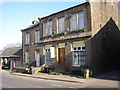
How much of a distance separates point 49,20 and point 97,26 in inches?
301

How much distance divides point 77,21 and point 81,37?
7.32 ft

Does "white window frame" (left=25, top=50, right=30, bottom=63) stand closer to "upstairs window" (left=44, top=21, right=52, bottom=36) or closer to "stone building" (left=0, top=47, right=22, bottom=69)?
"stone building" (left=0, top=47, right=22, bottom=69)

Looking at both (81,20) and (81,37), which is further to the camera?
(81,20)

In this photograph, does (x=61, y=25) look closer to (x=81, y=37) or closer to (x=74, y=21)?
(x=74, y=21)

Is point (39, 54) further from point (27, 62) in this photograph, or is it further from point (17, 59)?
point (17, 59)

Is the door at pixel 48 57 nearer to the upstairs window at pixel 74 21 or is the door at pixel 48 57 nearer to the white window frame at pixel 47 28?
the white window frame at pixel 47 28

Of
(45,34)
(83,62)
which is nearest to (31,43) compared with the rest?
(45,34)

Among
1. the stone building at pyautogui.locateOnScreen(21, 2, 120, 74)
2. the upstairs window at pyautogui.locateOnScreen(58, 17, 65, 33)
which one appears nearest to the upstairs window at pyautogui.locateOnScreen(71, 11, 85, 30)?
the stone building at pyautogui.locateOnScreen(21, 2, 120, 74)

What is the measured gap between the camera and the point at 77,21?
19.0 metres

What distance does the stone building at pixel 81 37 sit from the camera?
17.5 metres

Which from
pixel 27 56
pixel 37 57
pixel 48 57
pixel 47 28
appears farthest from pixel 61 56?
→ pixel 27 56

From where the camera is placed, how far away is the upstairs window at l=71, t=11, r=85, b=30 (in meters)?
18.5

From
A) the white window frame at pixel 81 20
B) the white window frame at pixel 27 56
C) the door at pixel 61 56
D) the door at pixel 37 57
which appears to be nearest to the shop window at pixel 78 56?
the door at pixel 61 56

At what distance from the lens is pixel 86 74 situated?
15969 mm
